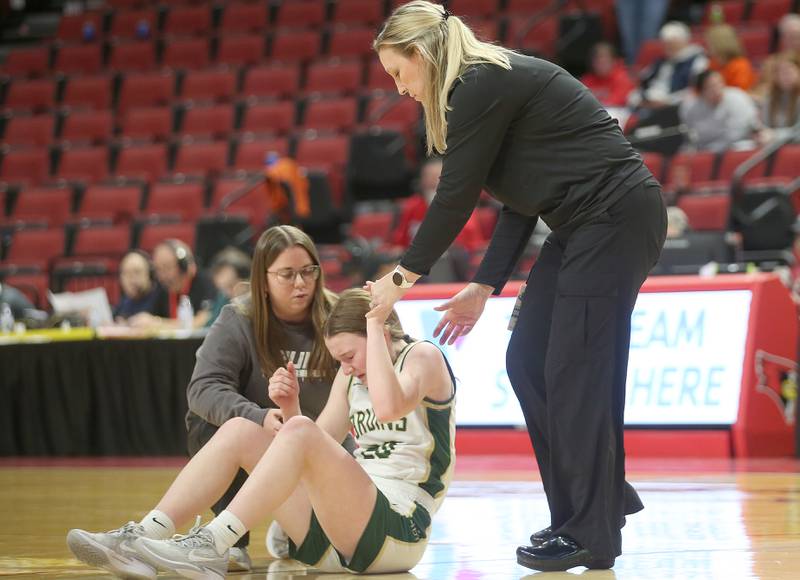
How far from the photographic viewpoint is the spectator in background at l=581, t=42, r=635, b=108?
11086 millimetres

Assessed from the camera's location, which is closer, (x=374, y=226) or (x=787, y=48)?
(x=787, y=48)

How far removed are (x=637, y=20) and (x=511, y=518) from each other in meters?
8.41

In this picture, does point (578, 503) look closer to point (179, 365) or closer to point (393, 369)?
point (393, 369)

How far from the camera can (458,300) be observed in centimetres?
329

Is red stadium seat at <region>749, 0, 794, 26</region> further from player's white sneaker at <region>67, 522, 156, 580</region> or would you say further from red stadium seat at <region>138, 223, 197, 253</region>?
player's white sneaker at <region>67, 522, 156, 580</region>

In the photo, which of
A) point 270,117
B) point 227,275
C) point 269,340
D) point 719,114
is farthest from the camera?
point 270,117

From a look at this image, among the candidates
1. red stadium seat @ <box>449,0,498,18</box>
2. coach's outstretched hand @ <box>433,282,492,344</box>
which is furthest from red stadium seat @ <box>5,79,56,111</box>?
coach's outstretched hand @ <box>433,282,492,344</box>

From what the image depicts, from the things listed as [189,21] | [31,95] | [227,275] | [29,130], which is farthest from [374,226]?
[31,95]

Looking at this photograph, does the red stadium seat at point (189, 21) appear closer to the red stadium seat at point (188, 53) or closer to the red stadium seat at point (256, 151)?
the red stadium seat at point (188, 53)

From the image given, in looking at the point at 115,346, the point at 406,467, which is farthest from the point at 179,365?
the point at 406,467

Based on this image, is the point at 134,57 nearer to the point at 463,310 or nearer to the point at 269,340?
the point at 269,340

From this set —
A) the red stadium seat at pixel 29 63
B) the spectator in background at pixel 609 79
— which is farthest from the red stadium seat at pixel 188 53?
the spectator in background at pixel 609 79

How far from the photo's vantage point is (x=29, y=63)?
15617 millimetres

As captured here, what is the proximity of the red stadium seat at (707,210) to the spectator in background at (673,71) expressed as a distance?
1.59 m
